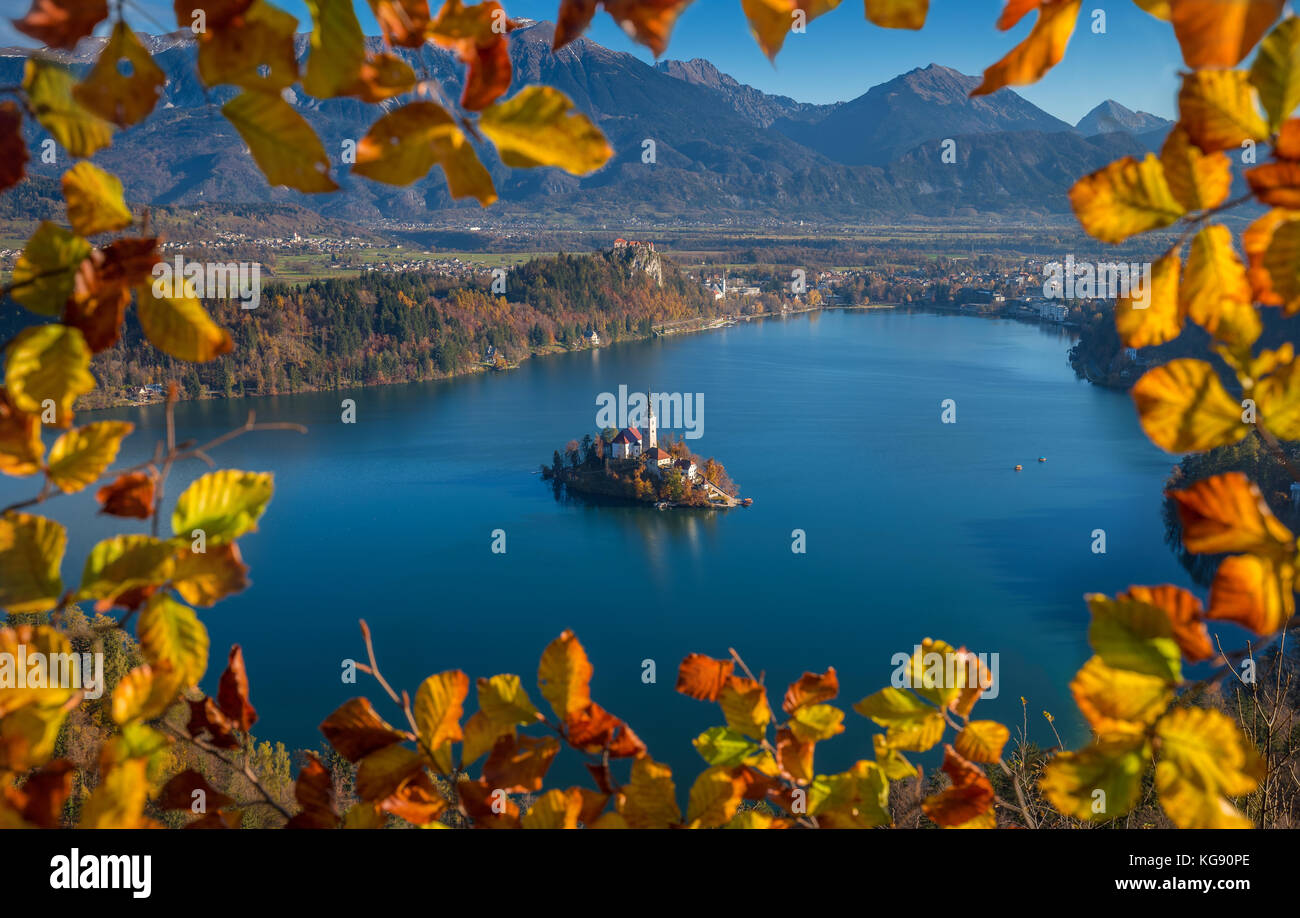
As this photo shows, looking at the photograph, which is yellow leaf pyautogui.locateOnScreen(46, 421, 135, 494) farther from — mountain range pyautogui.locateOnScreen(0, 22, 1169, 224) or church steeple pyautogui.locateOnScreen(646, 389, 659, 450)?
mountain range pyautogui.locateOnScreen(0, 22, 1169, 224)

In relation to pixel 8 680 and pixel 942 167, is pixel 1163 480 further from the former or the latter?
pixel 942 167

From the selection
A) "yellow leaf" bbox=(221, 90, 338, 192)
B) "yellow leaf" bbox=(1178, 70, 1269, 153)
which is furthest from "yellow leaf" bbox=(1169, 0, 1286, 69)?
"yellow leaf" bbox=(221, 90, 338, 192)

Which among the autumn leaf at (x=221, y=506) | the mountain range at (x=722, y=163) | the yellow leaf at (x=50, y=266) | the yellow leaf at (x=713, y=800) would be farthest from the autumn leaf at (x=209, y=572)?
the mountain range at (x=722, y=163)

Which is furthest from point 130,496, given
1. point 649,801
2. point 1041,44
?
point 1041,44

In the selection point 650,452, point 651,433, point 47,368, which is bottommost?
point 650,452

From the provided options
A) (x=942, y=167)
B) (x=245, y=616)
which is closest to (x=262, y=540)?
(x=245, y=616)

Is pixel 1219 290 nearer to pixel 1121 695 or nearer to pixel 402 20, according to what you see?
pixel 1121 695

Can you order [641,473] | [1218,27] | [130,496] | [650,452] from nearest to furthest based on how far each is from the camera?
[1218,27] < [130,496] < [641,473] < [650,452]

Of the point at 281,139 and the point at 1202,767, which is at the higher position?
the point at 281,139
